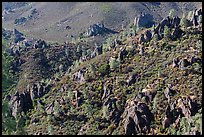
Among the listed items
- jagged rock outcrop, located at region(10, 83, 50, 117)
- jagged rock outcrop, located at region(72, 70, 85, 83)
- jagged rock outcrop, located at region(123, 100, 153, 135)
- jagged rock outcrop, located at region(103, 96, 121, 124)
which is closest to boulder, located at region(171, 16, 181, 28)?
jagged rock outcrop, located at region(72, 70, 85, 83)

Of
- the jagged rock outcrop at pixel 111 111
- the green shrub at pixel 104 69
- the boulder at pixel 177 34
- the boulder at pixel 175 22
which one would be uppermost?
the boulder at pixel 175 22

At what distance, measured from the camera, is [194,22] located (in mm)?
122938

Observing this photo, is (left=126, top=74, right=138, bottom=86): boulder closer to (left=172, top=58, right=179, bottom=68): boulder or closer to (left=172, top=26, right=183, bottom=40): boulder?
(left=172, top=58, right=179, bottom=68): boulder

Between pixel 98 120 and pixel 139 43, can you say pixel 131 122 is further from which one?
pixel 139 43

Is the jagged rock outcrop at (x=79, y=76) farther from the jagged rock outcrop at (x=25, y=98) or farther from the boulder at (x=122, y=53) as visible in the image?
the boulder at (x=122, y=53)

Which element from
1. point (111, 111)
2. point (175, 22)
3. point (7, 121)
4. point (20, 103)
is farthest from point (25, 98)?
point (7, 121)

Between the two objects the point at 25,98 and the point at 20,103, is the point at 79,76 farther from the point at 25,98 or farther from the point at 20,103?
the point at 20,103

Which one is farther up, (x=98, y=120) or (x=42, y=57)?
(x=98, y=120)

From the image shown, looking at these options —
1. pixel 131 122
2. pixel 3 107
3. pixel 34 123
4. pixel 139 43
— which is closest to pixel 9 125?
pixel 3 107

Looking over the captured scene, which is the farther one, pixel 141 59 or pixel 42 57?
pixel 42 57

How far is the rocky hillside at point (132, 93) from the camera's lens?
3009 inches

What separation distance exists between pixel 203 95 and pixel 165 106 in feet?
26.7

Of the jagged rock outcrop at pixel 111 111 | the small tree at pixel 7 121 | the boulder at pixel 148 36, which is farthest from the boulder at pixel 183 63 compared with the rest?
the small tree at pixel 7 121

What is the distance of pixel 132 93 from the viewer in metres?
93.5
